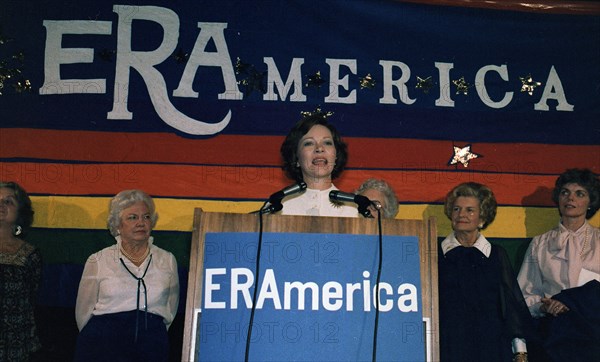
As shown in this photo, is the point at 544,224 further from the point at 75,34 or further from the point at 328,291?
the point at 75,34

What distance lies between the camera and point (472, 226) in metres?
3.35

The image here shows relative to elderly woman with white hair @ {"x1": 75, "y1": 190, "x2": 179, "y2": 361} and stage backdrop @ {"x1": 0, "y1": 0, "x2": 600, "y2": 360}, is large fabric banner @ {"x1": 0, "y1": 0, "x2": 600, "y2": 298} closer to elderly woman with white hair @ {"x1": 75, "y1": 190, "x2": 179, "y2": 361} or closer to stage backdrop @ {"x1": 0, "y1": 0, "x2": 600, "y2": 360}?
stage backdrop @ {"x1": 0, "y1": 0, "x2": 600, "y2": 360}

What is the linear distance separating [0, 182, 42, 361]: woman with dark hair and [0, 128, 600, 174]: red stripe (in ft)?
1.14

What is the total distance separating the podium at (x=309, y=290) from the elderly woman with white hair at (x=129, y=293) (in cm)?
148

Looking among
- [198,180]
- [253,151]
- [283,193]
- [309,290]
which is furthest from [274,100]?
[309,290]

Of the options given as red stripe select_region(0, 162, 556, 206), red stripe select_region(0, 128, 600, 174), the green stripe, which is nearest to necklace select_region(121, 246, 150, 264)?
the green stripe

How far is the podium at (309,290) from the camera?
70.2 inches

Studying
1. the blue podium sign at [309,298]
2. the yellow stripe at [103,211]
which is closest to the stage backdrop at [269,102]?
the yellow stripe at [103,211]

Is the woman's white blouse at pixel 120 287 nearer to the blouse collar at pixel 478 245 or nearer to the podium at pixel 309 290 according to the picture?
the blouse collar at pixel 478 245

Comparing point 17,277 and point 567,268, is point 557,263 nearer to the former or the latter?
point 567,268

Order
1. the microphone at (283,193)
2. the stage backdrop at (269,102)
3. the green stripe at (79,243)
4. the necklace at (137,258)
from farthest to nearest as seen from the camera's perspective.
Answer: the stage backdrop at (269,102)
the green stripe at (79,243)
the necklace at (137,258)
the microphone at (283,193)

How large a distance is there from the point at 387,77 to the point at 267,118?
2.53 ft

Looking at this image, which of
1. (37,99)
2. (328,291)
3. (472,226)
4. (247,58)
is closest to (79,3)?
(37,99)

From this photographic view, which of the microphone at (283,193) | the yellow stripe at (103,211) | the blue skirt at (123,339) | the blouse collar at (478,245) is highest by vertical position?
the yellow stripe at (103,211)
